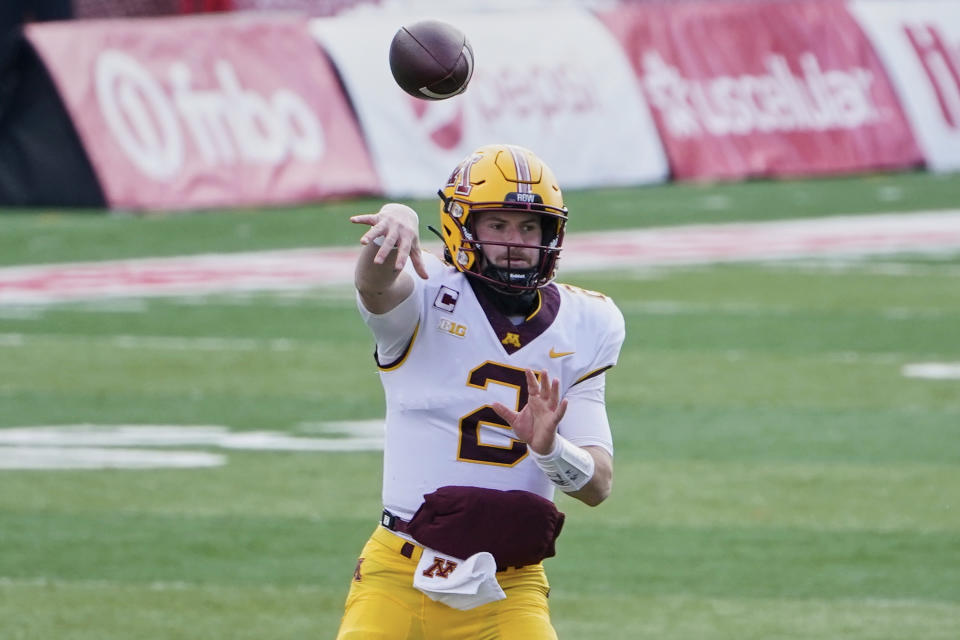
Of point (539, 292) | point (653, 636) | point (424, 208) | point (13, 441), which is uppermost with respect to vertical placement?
point (539, 292)

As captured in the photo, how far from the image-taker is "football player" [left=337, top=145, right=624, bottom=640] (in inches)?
200

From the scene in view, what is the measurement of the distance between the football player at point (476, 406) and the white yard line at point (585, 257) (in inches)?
426

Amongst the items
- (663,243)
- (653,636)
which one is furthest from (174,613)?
(663,243)

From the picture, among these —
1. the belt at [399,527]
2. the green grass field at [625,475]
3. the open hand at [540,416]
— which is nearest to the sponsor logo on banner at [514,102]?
the green grass field at [625,475]

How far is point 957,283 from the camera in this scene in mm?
17312

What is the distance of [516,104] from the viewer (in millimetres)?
22828

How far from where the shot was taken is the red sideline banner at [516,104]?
22.0 m

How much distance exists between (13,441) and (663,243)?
403 inches

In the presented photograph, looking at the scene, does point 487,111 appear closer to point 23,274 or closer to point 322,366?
point 23,274

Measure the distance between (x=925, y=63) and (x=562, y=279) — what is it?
11.4m

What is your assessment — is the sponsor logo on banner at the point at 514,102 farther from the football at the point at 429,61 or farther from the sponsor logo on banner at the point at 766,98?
the football at the point at 429,61

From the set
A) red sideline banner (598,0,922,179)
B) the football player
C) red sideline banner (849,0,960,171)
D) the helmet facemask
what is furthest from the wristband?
red sideline banner (849,0,960,171)

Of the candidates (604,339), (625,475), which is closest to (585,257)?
(625,475)

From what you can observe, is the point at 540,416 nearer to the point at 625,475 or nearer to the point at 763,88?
the point at 625,475
